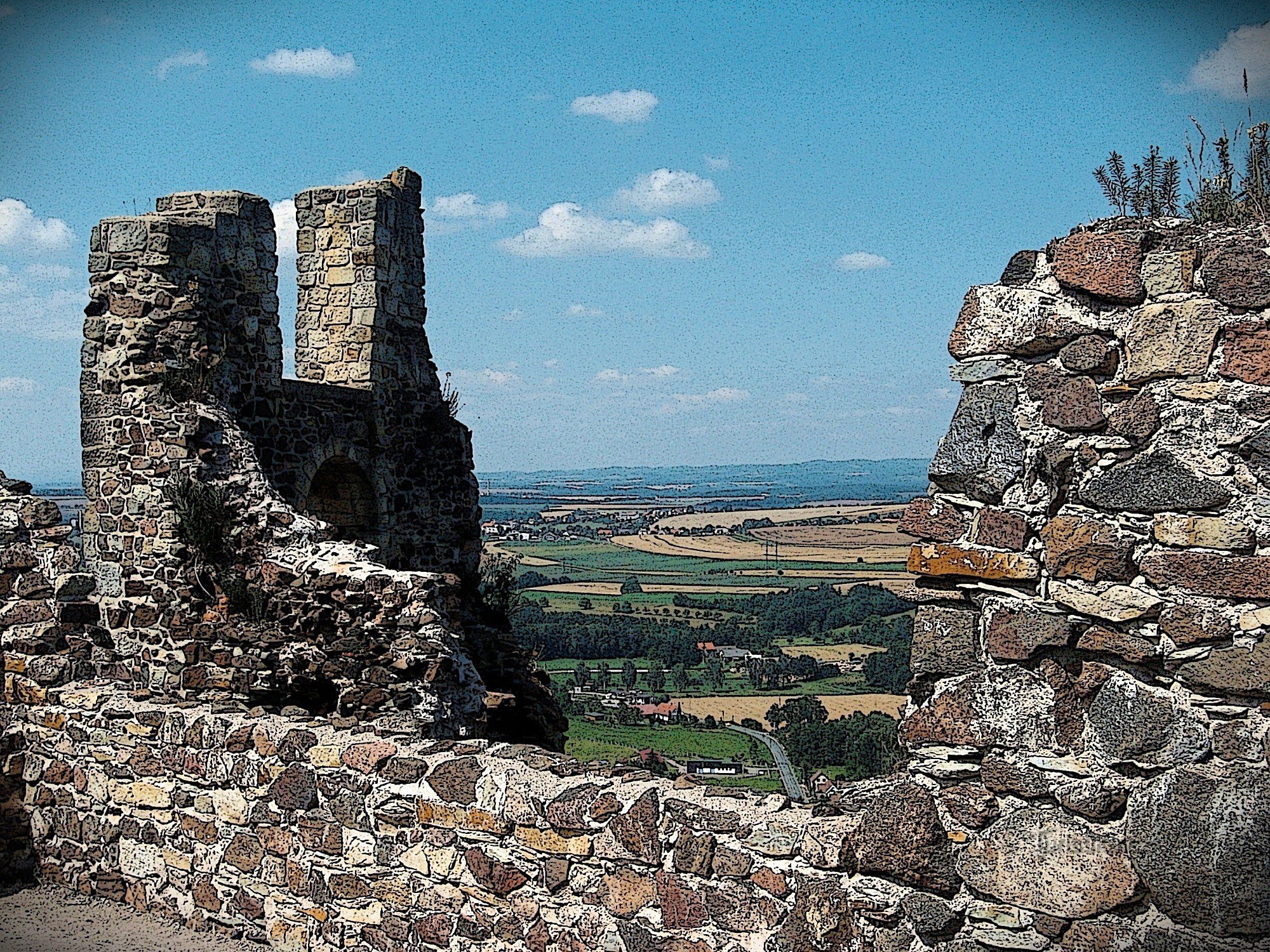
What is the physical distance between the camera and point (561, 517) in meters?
48.5

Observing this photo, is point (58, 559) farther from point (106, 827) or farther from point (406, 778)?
point (406, 778)

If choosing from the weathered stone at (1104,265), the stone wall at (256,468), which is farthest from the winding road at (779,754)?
the weathered stone at (1104,265)

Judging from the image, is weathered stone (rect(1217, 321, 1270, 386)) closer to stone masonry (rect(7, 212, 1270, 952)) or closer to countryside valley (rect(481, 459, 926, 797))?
stone masonry (rect(7, 212, 1270, 952))

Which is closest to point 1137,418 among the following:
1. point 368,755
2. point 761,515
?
point 368,755

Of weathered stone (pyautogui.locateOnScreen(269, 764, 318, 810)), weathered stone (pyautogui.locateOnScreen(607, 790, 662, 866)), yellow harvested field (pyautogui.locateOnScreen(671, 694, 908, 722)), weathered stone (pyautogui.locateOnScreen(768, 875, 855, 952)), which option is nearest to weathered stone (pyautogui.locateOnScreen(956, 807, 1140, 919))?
weathered stone (pyautogui.locateOnScreen(768, 875, 855, 952))

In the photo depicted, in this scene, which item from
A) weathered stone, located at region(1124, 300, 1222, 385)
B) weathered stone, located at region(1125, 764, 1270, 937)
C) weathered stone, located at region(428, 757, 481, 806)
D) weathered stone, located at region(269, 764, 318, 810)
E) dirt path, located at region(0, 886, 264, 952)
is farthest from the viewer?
dirt path, located at region(0, 886, 264, 952)

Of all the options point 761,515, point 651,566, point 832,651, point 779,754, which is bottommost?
point 832,651

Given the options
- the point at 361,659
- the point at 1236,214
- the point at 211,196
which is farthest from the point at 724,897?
the point at 211,196

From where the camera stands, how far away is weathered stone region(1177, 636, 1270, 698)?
2.95 meters

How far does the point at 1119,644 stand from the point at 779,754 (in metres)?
11.8

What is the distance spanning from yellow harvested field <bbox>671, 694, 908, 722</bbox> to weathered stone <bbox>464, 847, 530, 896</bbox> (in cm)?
1274

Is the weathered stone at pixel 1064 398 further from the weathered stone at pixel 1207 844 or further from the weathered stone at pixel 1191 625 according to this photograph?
the weathered stone at pixel 1207 844

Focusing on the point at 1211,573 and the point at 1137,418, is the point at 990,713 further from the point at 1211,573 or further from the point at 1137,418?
the point at 1137,418

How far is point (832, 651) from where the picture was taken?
25422mm
